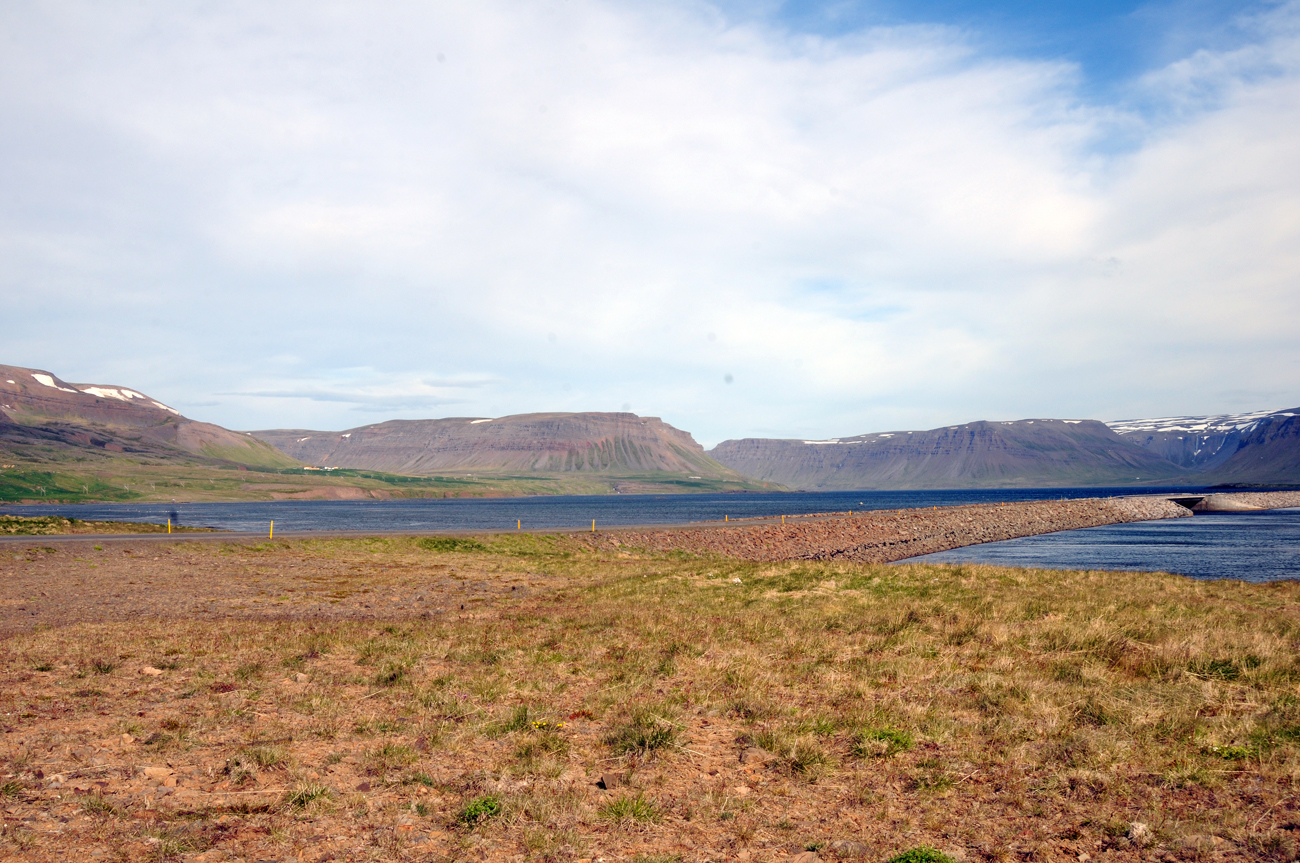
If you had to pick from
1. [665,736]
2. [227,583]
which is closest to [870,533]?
[227,583]

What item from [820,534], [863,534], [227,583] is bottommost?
[863,534]

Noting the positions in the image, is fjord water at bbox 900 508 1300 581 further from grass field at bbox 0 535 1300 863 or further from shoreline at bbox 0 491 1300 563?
grass field at bbox 0 535 1300 863

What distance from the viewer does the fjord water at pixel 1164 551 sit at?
44500 millimetres

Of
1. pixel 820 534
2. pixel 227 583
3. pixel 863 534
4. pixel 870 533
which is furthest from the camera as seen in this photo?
pixel 870 533

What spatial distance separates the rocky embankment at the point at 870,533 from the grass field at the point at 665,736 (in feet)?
123

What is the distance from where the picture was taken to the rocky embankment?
5747 cm

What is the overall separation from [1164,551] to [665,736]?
62.4 meters

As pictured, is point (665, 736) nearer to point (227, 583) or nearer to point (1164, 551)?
point (227, 583)

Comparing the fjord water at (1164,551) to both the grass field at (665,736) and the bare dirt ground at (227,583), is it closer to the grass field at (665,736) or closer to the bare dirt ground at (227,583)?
the grass field at (665,736)

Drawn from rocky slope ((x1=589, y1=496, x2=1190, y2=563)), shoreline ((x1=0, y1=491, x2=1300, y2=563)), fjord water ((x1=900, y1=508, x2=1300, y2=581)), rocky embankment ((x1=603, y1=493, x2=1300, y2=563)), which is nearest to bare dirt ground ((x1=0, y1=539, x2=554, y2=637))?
shoreline ((x1=0, y1=491, x2=1300, y2=563))

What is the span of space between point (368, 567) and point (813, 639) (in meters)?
24.8

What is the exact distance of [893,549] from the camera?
63.1m

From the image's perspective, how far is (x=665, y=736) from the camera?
31.6 ft

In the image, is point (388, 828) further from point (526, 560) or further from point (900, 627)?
point (526, 560)
